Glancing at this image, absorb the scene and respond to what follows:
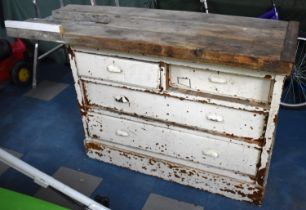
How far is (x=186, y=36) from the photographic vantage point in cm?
144

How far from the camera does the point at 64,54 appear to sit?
312 centimetres

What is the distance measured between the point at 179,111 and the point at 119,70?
0.34 meters

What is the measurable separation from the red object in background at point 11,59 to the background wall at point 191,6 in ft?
1.20

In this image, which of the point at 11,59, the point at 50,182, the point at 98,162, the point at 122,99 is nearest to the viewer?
the point at 50,182

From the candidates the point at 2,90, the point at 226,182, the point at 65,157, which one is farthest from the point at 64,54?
the point at 226,182

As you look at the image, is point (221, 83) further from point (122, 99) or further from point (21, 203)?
point (21, 203)

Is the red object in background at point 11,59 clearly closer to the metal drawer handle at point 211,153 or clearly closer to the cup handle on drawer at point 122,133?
the cup handle on drawer at point 122,133

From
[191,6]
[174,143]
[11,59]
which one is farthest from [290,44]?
[11,59]

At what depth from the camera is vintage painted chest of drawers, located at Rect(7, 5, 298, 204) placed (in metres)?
1.34

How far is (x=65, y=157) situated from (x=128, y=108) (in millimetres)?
629

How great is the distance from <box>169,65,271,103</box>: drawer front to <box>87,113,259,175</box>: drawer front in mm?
254

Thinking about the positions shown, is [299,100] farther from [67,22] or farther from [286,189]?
[67,22]

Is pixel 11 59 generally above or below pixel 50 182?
below

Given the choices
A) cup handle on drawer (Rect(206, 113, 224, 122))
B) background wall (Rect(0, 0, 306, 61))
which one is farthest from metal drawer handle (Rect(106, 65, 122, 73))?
background wall (Rect(0, 0, 306, 61))
